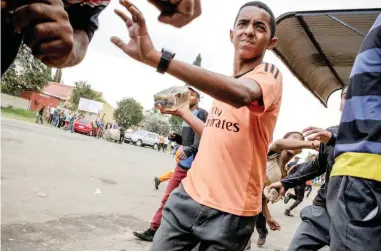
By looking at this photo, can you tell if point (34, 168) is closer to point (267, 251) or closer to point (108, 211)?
point (108, 211)

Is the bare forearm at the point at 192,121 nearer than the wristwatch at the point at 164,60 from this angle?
No

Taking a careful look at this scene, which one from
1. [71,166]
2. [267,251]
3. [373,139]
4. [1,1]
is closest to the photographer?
[1,1]

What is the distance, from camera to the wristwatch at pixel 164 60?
1.37m

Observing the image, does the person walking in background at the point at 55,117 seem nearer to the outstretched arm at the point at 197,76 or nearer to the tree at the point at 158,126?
the tree at the point at 158,126

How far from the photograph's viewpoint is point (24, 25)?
0.77 metres

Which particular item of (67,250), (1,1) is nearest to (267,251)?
(67,250)

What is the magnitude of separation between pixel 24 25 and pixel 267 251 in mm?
4773

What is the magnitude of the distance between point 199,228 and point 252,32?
1.13 metres

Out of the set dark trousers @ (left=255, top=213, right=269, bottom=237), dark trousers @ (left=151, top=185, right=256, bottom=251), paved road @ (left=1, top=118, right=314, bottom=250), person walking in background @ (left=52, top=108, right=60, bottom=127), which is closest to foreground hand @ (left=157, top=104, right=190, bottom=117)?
dark trousers @ (left=151, top=185, right=256, bottom=251)

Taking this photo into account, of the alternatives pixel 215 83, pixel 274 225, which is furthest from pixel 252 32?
pixel 274 225

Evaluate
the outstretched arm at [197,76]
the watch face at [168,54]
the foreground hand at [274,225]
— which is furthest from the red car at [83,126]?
the watch face at [168,54]

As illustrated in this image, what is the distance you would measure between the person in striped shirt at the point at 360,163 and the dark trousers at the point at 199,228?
1.46 ft

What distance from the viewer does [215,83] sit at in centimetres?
146

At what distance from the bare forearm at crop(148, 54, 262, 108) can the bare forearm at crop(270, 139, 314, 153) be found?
172cm
